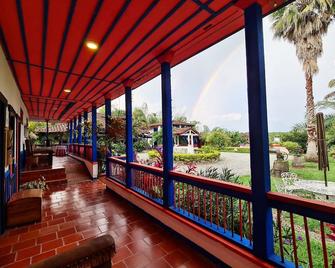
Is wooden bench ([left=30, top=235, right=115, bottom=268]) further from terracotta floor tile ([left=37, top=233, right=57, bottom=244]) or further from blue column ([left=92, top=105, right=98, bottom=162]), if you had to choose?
blue column ([left=92, top=105, right=98, bottom=162])

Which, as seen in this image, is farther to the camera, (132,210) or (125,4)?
(132,210)

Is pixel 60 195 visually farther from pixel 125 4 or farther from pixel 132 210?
pixel 125 4

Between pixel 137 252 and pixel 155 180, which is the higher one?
pixel 155 180

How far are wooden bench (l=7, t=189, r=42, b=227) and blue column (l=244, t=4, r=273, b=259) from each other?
11.9 ft

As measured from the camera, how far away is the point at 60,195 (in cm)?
483

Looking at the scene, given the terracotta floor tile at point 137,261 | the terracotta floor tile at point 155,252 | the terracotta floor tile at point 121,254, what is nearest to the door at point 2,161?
the terracotta floor tile at point 121,254

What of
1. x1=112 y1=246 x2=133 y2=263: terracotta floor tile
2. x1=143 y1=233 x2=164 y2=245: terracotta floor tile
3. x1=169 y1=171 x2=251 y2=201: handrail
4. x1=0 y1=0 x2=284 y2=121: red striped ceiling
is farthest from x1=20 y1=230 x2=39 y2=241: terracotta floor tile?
x1=0 y1=0 x2=284 y2=121: red striped ceiling

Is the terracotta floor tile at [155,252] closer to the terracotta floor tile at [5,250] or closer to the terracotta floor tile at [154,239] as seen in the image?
the terracotta floor tile at [154,239]

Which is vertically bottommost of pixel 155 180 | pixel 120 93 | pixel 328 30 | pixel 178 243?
pixel 178 243

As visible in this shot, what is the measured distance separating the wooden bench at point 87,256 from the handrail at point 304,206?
147 cm

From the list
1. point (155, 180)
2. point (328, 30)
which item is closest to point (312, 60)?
point (328, 30)

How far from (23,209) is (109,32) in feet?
11.0

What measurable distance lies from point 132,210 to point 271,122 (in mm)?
3149

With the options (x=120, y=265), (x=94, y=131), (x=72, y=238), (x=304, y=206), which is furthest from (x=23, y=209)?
(x=304, y=206)
